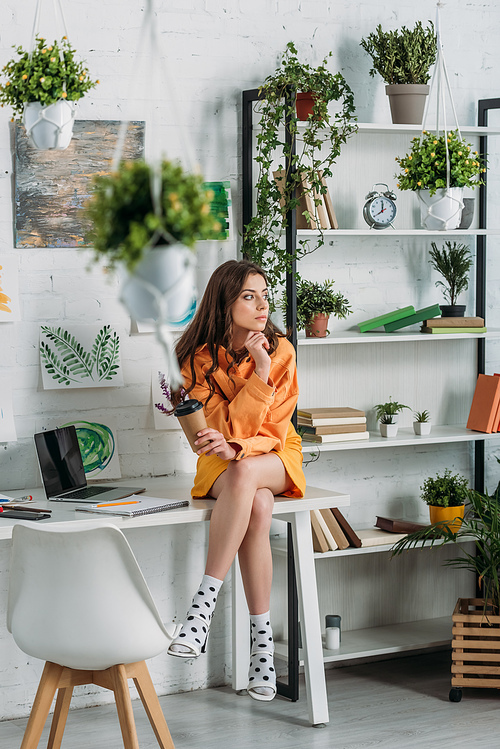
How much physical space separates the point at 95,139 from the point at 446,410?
6.02ft

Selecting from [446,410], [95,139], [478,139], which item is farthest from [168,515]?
[478,139]

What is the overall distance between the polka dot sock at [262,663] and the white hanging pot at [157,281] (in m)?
2.21

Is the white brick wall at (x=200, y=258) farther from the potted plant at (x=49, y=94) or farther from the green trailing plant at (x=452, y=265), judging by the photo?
the potted plant at (x=49, y=94)

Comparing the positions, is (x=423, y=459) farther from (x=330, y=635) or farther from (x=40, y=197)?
(x=40, y=197)

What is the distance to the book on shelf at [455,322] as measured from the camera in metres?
→ 3.65

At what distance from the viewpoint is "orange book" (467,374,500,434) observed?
371 cm

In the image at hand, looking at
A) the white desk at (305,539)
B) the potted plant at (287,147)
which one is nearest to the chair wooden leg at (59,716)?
the white desk at (305,539)

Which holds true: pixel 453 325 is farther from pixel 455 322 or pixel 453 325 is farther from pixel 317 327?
pixel 317 327

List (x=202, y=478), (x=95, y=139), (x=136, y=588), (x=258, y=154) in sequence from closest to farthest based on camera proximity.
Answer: (x=136, y=588) → (x=202, y=478) → (x=95, y=139) → (x=258, y=154)

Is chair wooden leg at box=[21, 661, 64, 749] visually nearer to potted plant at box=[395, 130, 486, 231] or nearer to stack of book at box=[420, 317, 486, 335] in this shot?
potted plant at box=[395, 130, 486, 231]

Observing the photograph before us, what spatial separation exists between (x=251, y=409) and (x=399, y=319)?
948 millimetres

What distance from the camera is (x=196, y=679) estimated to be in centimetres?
352

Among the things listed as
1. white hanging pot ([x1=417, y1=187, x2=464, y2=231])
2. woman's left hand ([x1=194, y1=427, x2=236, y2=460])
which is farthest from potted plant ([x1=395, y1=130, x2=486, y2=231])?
woman's left hand ([x1=194, y1=427, x2=236, y2=460])

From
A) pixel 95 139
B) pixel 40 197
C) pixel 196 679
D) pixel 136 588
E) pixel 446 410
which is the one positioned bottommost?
pixel 196 679
